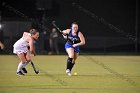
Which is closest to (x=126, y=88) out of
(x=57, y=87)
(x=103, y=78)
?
(x=57, y=87)

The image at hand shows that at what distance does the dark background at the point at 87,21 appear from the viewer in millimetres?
31125

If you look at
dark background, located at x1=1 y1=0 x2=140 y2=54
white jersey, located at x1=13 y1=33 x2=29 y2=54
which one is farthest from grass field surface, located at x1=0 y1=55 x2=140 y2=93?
dark background, located at x1=1 y1=0 x2=140 y2=54

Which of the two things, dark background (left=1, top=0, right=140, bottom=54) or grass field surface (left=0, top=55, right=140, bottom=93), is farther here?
dark background (left=1, top=0, right=140, bottom=54)

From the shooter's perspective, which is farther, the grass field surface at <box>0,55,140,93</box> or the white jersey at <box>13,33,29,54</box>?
the white jersey at <box>13,33,29,54</box>

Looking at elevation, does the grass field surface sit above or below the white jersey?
below

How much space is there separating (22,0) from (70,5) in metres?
3.21

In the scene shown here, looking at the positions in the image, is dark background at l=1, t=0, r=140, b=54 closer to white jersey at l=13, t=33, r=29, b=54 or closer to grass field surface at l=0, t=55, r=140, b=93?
grass field surface at l=0, t=55, r=140, b=93

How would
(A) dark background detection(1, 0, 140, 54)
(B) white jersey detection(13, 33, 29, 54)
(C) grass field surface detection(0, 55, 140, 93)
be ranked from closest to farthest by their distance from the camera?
(C) grass field surface detection(0, 55, 140, 93), (B) white jersey detection(13, 33, 29, 54), (A) dark background detection(1, 0, 140, 54)

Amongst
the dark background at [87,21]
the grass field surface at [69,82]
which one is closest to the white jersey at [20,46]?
the grass field surface at [69,82]

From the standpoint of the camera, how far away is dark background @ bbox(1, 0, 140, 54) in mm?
31125

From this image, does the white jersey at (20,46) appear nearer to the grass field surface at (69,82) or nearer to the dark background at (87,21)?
the grass field surface at (69,82)

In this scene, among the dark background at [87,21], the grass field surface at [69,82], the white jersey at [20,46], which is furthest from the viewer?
the dark background at [87,21]

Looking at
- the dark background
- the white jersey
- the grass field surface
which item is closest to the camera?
the grass field surface

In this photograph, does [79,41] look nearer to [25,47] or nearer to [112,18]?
[25,47]
